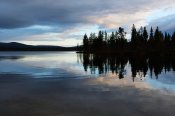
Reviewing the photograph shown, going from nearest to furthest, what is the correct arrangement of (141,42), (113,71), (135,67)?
(113,71), (135,67), (141,42)

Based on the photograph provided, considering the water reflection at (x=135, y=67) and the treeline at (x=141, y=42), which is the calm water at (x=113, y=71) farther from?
the treeline at (x=141, y=42)

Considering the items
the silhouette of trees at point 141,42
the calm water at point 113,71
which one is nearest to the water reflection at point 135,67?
the calm water at point 113,71

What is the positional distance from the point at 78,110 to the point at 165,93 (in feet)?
28.4

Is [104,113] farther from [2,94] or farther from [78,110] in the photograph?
[2,94]

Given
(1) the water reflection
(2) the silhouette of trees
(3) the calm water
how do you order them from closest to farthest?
1. (3) the calm water
2. (1) the water reflection
3. (2) the silhouette of trees

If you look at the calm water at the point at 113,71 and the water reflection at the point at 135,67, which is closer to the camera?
the calm water at the point at 113,71

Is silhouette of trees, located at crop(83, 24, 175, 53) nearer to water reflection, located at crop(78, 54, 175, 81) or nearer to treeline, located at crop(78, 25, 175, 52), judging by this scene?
treeline, located at crop(78, 25, 175, 52)

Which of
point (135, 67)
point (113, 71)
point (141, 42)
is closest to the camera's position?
point (113, 71)

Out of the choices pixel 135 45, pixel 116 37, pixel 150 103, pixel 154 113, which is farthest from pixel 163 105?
pixel 116 37

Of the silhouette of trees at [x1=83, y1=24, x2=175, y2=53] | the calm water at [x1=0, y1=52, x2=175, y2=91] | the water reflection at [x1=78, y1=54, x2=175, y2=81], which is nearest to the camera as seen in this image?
the calm water at [x1=0, y1=52, x2=175, y2=91]

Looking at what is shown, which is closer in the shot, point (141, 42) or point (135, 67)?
point (135, 67)

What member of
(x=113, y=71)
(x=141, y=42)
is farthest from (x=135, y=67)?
(x=141, y=42)

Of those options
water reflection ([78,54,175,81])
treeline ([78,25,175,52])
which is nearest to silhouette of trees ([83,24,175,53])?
treeline ([78,25,175,52])

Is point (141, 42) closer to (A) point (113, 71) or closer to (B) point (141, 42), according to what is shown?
(B) point (141, 42)
